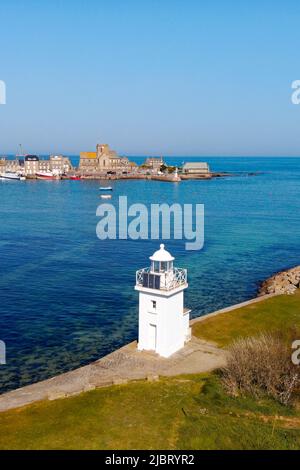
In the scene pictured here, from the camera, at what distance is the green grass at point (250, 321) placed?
3328 cm

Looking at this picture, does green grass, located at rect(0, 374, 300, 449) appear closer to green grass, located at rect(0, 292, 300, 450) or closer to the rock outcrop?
green grass, located at rect(0, 292, 300, 450)

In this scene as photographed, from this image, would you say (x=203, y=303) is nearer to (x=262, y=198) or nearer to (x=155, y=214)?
(x=155, y=214)

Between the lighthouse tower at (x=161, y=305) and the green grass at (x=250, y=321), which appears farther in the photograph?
the green grass at (x=250, y=321)

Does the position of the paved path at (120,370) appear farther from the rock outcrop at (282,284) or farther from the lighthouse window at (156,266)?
the rock outcrop at (282,284)

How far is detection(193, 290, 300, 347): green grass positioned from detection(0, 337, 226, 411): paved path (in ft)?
8.43

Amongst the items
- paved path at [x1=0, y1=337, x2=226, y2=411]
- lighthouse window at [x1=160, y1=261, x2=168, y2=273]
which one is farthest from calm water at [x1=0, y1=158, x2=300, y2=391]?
lighthouse window at [x1=160, y1=261, x2=168, y2=273]

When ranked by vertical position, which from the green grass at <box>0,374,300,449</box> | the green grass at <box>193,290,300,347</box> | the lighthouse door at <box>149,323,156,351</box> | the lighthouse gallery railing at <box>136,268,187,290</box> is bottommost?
the green grass at <box>0,374,300,449</box>

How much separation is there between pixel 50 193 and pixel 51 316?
121 meters

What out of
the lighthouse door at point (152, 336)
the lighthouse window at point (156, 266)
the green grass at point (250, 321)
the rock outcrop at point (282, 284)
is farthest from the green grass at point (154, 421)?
the rock outcrop at point (282, 284)

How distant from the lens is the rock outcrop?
4556cm

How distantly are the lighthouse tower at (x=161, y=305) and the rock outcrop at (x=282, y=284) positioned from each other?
751 inches

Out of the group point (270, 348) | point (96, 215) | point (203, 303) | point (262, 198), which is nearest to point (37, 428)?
point (270, 348)

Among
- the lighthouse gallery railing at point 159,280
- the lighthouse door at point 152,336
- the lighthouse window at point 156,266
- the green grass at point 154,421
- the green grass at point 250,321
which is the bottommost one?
the green grass at point 154,421

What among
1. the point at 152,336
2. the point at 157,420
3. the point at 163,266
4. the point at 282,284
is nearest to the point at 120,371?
the point at 152,336
